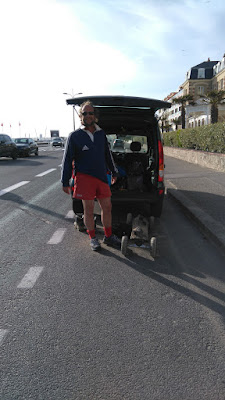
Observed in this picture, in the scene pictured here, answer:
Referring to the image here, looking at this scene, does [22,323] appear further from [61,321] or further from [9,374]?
[9,374]

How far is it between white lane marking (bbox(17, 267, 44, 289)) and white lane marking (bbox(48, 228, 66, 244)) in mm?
1094

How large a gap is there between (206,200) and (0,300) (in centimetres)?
548

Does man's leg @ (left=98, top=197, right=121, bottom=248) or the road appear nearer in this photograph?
the road

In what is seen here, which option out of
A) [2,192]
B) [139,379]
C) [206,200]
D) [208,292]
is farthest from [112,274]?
[2,192]

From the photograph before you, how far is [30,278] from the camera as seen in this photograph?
369cm

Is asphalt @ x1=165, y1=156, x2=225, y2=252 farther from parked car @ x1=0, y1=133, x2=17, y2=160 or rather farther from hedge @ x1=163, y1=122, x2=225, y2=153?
parked car @ x1=0, y1=133, x2=17, y2=160

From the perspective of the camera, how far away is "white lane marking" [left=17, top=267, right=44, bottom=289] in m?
3.50

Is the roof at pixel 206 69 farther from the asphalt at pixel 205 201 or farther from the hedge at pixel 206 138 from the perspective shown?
the asphalt at pixel 205 201

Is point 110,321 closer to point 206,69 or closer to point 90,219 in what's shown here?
point 90,219

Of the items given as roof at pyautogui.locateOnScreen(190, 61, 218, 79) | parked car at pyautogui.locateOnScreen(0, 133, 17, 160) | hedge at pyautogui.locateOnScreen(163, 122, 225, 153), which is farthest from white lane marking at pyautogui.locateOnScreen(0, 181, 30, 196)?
roof at pyautogui.locateOnScreen(190, 61, 218, 79)

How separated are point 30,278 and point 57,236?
167cm

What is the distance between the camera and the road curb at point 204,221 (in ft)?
16.2

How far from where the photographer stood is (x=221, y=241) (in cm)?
472

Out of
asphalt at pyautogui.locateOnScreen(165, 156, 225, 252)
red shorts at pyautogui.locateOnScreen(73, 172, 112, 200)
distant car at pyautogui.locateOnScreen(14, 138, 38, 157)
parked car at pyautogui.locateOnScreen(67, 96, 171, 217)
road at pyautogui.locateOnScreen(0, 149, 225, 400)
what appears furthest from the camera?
distant car at pyautogui.locateOnScreen(14, 138, 38, 157)
